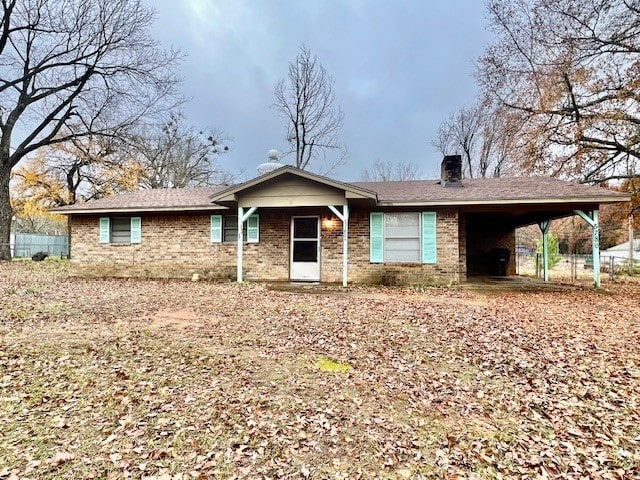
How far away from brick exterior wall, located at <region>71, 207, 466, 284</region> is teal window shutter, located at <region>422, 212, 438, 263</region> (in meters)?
→ 0.16

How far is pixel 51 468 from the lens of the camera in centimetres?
248

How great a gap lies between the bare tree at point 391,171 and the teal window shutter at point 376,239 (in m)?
21.1

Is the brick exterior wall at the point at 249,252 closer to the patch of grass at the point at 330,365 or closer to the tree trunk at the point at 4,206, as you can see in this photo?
the patch of grass at the point at 330,365

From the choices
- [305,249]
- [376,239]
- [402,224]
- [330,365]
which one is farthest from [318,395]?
[305,249]

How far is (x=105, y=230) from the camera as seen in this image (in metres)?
13.1

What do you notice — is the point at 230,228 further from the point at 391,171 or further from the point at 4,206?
the point at 391,171

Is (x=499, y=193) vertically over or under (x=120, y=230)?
over

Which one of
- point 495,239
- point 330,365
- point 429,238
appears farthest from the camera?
point 495,239

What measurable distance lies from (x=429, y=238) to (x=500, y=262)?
573 cm

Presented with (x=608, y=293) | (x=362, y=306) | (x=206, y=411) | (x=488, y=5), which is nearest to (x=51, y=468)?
(x=206, y=411)

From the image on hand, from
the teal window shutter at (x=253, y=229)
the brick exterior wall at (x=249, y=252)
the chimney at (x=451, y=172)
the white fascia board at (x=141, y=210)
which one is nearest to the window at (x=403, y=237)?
the brick exterior wall at (x=249, y=252)

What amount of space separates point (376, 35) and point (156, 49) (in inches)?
531

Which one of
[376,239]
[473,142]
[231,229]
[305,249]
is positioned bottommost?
[305,249]

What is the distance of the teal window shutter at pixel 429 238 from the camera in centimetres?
1097
